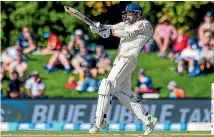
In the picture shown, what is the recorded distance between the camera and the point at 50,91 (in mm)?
17062

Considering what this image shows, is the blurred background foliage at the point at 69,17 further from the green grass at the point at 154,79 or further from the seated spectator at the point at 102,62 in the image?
the seated spectator at the point at 102,62

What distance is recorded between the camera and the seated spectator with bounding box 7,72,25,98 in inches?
641

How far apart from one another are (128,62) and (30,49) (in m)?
7.47

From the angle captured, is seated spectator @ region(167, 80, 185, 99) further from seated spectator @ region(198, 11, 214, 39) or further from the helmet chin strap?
the helmet chin strap

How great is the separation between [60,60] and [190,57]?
8.63ft

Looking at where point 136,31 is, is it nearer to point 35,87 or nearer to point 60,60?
point 35,87

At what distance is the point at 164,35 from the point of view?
1752 cm

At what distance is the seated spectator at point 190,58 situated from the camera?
17.0 metres

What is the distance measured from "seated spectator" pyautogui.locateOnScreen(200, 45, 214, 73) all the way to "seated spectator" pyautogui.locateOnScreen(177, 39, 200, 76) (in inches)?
4.9

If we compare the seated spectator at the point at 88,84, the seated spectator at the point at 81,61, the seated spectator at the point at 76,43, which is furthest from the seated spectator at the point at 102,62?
the seated spectator at the point at 76,43

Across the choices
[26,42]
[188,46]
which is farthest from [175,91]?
[26,42]

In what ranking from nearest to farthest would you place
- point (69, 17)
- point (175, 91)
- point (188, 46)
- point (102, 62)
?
point (175, 91) < point (102, 62) < point (188, 46) < point (69, 17)

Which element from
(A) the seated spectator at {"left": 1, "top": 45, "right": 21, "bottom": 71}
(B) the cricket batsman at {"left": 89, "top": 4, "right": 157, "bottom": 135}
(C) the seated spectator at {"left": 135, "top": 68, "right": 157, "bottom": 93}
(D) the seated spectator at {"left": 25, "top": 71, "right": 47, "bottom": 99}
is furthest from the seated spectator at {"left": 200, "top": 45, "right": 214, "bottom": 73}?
(B) the cricket batsman at {"left": 89, "top": 4, "right": 157, "bottom": 135}

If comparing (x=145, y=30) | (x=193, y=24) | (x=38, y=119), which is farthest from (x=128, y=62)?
(x=193, y=24)
